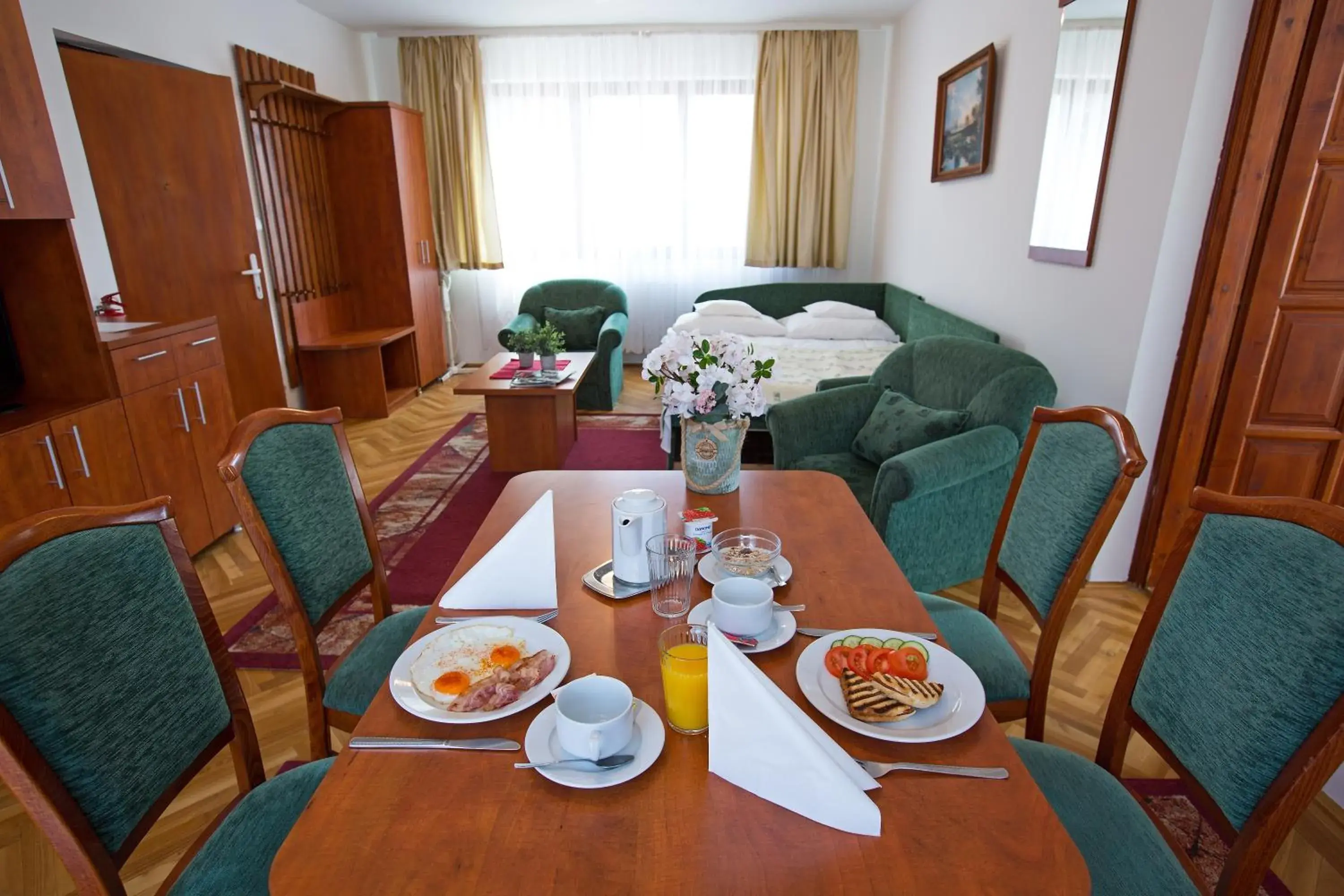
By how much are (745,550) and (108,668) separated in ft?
3.06

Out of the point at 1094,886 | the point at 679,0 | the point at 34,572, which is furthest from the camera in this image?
the point at 679,0

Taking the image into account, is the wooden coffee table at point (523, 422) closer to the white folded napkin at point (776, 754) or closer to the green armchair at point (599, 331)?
the green armchair at point (599, 331)

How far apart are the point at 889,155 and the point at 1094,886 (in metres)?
5.06

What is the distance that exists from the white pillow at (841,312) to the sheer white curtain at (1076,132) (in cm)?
175

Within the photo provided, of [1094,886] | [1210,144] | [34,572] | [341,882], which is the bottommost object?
[1094,886]

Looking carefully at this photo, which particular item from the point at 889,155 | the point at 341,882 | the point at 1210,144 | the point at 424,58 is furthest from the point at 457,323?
the point at 341,882

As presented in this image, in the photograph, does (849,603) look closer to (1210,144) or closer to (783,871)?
(783,871)

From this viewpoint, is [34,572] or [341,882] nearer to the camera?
[341,882]

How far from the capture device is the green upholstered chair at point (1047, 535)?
128 cm

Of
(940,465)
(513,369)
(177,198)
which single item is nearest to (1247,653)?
(940,465)

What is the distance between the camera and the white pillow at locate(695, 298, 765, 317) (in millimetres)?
4723

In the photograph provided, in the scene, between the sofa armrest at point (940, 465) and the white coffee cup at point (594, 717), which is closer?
the white coffee cup at point (594, 717)

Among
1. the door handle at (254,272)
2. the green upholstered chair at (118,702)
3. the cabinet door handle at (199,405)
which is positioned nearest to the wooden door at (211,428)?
the cabinet door handle at (199,405)

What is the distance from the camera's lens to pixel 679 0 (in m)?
4.43
